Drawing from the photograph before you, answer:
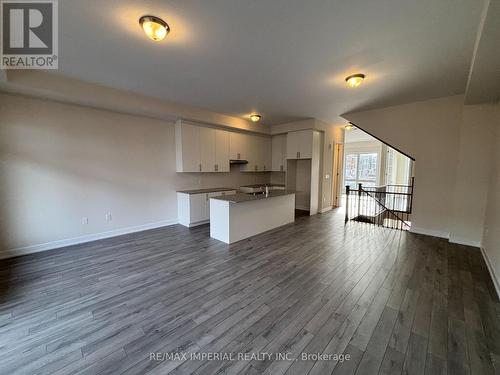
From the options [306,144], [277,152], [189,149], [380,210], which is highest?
[306,144]

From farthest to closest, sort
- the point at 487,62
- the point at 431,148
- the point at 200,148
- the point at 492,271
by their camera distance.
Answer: the point at 200,148 → the point at 431,148 → the point at 492,271 → the point at 487,62

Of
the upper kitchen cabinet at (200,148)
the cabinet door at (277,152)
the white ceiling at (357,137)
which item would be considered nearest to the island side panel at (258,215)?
the upper kitchen cabinet at (200,148)

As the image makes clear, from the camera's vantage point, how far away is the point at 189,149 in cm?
518

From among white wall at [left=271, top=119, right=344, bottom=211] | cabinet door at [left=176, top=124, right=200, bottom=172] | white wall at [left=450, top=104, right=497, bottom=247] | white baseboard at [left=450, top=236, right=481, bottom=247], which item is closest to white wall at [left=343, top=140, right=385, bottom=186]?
white wall at [left=271, top=119, right=344, bottom=211]

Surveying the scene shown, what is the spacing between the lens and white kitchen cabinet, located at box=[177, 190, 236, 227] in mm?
5039

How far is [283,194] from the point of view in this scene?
490 centimetres

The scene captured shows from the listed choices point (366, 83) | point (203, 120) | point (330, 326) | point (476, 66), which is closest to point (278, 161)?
point (203, 120)

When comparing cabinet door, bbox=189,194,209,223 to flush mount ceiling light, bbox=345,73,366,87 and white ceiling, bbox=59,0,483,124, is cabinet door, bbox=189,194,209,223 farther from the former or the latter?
flush mount ceiling light, bbox=345,73,366,87

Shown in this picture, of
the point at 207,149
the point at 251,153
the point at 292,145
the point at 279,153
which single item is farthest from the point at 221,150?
the point at 279,153

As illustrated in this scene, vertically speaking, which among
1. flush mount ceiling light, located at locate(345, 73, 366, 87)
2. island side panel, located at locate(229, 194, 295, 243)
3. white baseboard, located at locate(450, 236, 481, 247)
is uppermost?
flush mount ceiling light, located at locate(345, 73, 366, 87)

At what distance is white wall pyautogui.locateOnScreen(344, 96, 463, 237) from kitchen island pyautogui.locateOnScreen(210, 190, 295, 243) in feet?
9.80

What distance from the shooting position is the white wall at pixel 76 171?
3330mm

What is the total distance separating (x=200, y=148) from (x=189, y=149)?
1.07 ft

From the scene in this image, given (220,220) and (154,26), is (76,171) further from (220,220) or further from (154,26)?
(154,26)
